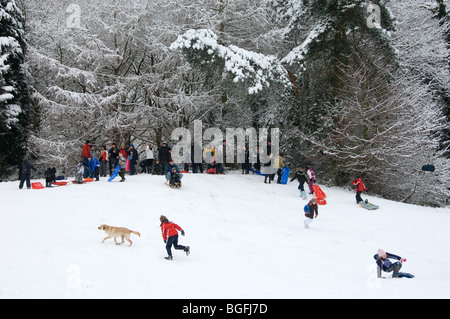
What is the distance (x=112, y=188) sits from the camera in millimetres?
15203

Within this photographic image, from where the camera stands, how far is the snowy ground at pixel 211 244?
301 inches

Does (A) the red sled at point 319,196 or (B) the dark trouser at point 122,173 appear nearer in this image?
(B) the dark trouser at point 122,173

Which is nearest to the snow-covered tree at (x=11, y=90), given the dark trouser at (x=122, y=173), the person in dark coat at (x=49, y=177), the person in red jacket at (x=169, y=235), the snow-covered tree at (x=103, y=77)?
the snow-covered tree at (x=103, y=77)

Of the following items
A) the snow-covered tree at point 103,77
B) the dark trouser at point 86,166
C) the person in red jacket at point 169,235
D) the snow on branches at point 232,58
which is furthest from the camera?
the snow-covered tree at point 103,77

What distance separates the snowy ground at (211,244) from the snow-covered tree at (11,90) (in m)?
5.61

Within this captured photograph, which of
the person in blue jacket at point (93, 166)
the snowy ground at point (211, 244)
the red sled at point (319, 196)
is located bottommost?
the snowy ground at point (211, 244)

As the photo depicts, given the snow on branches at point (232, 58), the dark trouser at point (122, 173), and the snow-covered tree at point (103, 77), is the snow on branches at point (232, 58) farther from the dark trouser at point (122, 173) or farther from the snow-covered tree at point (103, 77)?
the dark trouser at point (122, 173)

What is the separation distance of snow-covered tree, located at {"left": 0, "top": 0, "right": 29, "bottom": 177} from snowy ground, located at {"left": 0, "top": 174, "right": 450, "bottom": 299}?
5.61 m

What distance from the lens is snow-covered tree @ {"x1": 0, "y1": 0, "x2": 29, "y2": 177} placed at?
21.2 meters

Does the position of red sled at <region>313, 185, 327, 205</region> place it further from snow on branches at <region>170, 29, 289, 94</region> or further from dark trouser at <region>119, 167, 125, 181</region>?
dark trouser at <region>119, 167, 125, 181</region>

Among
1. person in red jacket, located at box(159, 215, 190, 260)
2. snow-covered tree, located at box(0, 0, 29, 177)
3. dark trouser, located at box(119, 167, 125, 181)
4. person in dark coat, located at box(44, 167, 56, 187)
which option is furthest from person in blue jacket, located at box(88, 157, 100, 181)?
person in red jacket, located at box(159, 215, 190, 260)

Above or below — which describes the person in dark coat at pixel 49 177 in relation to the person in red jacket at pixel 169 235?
above

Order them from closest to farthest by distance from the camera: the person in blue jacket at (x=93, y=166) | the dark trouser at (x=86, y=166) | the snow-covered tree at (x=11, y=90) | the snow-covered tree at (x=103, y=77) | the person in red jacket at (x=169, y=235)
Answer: the person in red jacket at (x=169, y=235)
the dark trouser at (x=86, y=166)
the person in blue jacket at (x=93, y=166)
the snow-covered tree at (x=11, y=90)
the snow-covered tree at (x=103, y=77)

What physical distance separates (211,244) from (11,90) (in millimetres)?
16697
